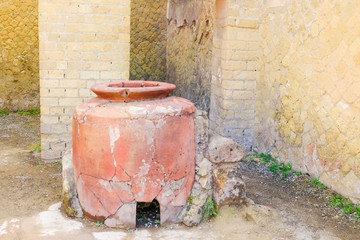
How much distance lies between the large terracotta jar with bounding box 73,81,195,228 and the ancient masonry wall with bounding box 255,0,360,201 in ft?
5.61

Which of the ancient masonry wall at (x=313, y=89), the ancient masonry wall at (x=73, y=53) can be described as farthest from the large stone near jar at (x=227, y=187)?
the ancient masonry wall at (x=73, y=53)

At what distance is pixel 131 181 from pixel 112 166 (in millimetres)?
197

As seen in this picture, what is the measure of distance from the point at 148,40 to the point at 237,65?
481cm

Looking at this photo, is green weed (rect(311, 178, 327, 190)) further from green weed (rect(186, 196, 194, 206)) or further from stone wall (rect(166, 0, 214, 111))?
stone wall (rect(166, 0, 214, 111))

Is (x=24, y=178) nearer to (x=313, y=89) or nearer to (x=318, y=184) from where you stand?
(x=318, y=184)

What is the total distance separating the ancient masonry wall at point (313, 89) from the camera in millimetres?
4051

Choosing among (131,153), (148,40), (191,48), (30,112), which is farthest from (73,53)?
(148,40)

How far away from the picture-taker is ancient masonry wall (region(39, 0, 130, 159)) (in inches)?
199

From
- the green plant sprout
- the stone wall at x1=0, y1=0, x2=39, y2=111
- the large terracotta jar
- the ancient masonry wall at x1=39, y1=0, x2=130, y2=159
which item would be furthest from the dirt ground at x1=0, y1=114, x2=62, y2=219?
the stone wall at x1=0, y1=0, x2=39, y2=111

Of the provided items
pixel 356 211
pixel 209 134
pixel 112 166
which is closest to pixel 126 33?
pixel 209 134

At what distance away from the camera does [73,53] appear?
514cm

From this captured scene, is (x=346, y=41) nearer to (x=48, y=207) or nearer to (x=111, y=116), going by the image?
(x=111, y=116)

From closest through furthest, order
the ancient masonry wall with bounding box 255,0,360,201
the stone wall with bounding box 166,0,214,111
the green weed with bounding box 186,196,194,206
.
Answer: the green weed with bounding box 186,196,194,206 → the ancient masonry wall with bounding box 255,0,360,201 → the stone wall with bounding box 166,0,214,111

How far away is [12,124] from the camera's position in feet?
25.1
